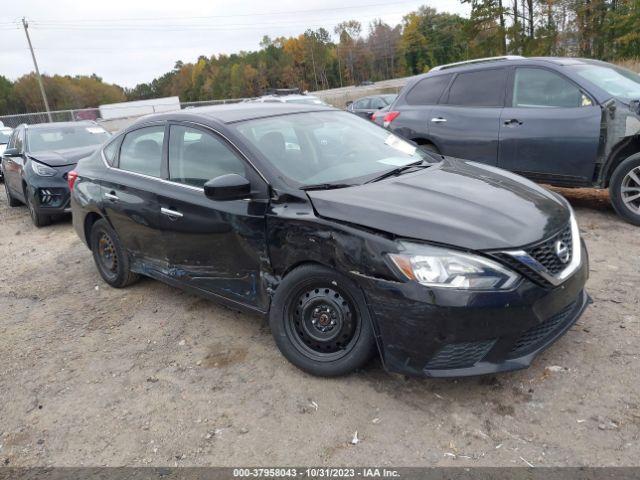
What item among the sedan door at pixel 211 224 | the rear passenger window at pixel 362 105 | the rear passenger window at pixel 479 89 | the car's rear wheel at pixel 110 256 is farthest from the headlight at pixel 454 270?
Answer: the rear passenger window at pixel 362 105

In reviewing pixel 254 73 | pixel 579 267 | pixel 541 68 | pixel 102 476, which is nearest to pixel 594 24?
pixel 541 68

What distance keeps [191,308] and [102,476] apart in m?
2.01

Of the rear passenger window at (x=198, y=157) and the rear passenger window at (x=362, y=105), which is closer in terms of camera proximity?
the rear passenger window at (x=198, y=157)

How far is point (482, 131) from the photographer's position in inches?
246

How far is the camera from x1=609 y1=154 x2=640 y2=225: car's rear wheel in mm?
5184

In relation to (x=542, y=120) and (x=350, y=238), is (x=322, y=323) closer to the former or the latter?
(x=350, y=238)

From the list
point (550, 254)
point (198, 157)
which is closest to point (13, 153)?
point (198, 157)

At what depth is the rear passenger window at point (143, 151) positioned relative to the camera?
4189mm

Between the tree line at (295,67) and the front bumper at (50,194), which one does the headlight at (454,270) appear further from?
the tree line at (295,67)

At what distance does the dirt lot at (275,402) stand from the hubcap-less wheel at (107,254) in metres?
0.76

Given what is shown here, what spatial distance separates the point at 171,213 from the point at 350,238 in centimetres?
170

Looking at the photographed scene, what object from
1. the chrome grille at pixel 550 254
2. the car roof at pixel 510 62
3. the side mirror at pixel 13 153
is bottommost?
the chrome grille at pixel 550 254

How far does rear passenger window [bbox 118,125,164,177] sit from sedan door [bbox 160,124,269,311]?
0.20m

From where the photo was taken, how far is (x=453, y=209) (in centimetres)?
288
